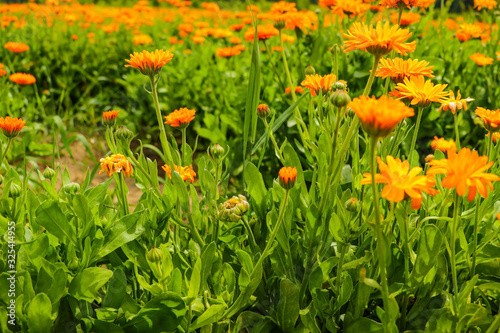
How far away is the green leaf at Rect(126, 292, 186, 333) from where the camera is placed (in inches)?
43.6

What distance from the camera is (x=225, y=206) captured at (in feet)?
3.90

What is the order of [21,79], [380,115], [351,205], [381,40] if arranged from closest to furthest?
1. [380,115]
2. [381,40]
3. [351,205]
4. [21,79]

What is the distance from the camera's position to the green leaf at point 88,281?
113 cm

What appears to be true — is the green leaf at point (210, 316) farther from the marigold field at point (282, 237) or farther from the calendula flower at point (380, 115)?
the calendula flower at point (380, 115)

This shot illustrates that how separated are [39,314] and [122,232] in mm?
274

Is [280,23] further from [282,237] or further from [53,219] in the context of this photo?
[53,219]

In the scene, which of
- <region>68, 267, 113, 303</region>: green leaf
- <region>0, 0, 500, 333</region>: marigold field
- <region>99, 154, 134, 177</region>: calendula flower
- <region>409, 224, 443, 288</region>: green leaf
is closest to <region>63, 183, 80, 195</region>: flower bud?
<region>0, 0, 500, 333</region>: marigold field

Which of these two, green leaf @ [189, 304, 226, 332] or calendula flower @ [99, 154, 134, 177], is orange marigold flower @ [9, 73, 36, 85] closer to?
calendula flower @ [99, 154, 134, 177]

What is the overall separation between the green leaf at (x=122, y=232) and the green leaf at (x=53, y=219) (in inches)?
3.8

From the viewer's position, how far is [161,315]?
1.14 meters

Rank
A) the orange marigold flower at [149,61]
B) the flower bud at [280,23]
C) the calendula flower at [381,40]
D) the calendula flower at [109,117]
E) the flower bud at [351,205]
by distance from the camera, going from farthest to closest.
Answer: the flower bud at [280,23] < the calendula flower at [109,117] < the orange marigold flower at [149,61] < the flower bud at [351,205] < the calendula flower at [381,40]

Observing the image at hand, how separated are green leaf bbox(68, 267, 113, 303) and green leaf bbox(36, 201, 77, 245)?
146 millimetres

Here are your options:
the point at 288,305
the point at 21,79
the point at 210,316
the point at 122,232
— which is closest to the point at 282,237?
the point at 288,305

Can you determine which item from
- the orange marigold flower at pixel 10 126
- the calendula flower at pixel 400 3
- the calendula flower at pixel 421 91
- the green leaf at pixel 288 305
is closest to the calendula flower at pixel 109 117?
the orange marigold flower at pixel 10 126
